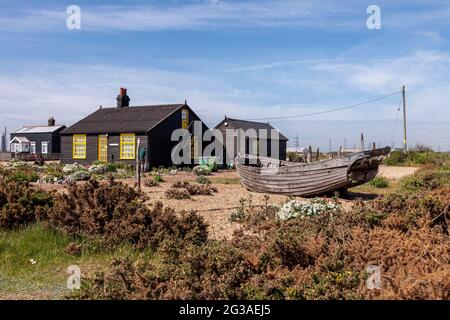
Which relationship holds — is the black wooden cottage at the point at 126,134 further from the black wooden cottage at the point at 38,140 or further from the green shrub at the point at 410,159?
the green shrub at the point at 410,159

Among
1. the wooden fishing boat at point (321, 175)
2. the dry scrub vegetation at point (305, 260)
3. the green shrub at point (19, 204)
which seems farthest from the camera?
the wooden fishing boat at point (321, 175)

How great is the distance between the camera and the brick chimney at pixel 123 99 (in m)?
38.8

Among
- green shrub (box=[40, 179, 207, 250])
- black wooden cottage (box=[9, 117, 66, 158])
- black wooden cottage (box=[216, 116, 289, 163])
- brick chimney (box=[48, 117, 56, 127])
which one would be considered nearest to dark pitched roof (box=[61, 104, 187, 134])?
black wooden cottage (box=[216, 116, 289, 163])

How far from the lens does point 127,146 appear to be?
33531 mm

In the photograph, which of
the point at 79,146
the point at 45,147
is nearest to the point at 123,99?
the point at 79,146

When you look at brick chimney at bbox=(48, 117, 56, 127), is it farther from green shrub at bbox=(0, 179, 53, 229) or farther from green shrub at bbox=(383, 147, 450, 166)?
green shrub at bbox=(0, 179, 53, 229)

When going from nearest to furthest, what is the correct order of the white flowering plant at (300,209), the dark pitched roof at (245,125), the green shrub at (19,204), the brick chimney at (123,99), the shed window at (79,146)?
the green shrub at (19,204) < the white flowering plant at (300,209) < the shed window at (79,146) < the brick chimney at (123,99) < the dark pitched roof at (245,125)

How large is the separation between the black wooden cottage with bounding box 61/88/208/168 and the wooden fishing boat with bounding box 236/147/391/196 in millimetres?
16956

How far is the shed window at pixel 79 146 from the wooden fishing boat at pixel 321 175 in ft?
74.7

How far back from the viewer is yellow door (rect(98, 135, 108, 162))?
3462 cm

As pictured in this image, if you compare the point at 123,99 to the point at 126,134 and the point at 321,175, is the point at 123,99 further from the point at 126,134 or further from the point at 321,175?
the point at 321,175

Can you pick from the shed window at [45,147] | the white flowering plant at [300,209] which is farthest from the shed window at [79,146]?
the white flowering plant at [300,209]

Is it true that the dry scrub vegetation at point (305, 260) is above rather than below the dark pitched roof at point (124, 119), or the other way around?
below
